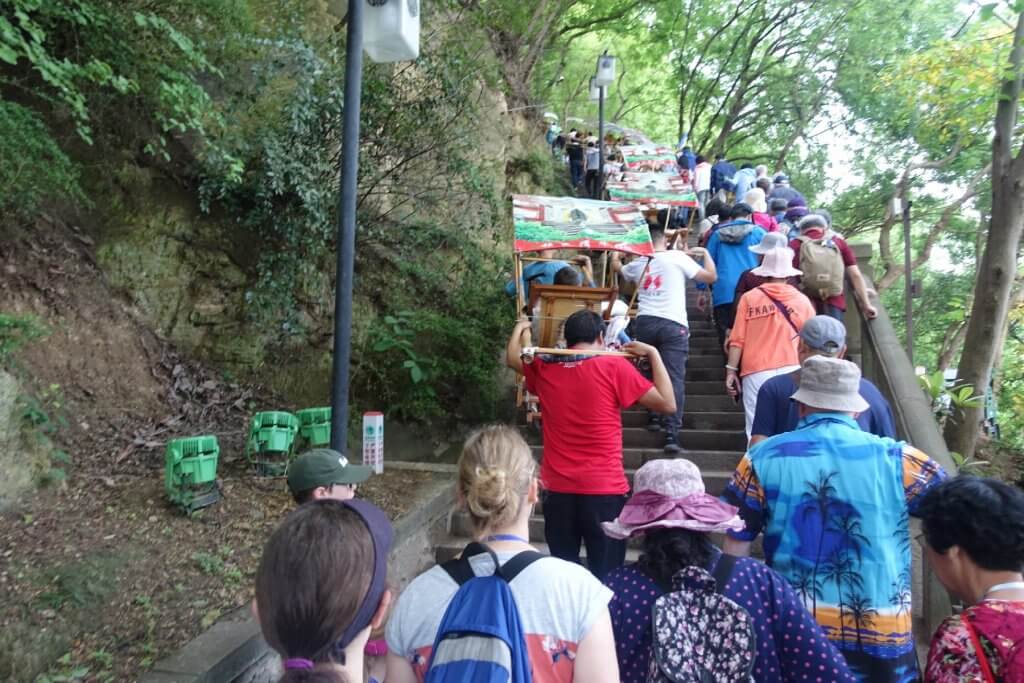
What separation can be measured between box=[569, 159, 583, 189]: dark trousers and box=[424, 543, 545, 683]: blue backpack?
737 inches

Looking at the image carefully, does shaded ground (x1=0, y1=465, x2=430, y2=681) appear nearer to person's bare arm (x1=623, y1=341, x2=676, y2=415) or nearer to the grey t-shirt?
the grey t-shirt

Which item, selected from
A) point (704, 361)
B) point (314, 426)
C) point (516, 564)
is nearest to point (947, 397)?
point (704, 361)

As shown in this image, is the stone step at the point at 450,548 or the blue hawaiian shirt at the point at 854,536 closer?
the blue hawaiian shirt at the point at 854,536

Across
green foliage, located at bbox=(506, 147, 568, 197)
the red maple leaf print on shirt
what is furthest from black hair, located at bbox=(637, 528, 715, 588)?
green foliage, located at bbox=(506, 147, 568, 197)

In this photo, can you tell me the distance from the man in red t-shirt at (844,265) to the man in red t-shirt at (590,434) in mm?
3061

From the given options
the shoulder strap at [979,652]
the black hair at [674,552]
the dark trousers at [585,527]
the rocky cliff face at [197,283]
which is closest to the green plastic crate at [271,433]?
the rocky cliff face at [197,283]

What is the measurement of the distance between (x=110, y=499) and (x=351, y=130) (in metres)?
3.10

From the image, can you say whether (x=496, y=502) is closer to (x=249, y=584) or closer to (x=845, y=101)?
(x=249, y=584)

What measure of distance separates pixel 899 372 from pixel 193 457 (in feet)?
18.0

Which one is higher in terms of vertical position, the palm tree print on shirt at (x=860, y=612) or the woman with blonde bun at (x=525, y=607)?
the woman with blonde bun at (x=525, y=607)

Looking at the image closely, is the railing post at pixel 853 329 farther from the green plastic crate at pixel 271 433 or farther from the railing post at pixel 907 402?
the green plastic crate at pixel 271 433

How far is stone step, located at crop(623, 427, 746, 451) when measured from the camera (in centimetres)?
648

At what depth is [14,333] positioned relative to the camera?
15.6 ft

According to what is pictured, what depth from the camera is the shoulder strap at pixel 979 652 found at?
1603 millimetres
